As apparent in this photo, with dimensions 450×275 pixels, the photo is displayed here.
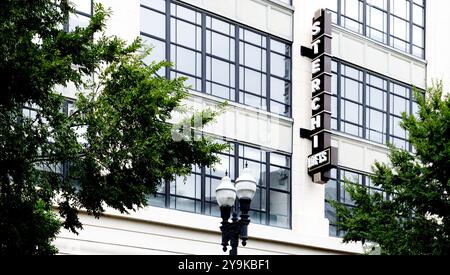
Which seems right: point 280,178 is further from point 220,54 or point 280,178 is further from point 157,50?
point 157,50

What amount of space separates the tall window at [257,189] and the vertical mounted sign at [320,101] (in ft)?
3.44

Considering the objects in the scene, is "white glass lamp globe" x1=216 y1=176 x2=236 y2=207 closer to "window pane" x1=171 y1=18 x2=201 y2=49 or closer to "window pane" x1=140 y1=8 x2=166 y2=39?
"window pane" x1=140 y1=8 x2=166 y2=39

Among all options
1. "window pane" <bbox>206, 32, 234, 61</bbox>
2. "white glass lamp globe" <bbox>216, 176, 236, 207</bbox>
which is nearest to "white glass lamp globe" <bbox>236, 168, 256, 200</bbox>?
"white glass lamp globe" <bbox>216, 176, 236, 207</bbox>

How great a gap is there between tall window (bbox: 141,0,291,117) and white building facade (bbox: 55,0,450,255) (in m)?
0.04

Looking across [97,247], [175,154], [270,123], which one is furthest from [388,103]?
[175,154]

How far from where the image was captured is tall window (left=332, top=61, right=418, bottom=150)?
114 ft

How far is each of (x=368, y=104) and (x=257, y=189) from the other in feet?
22.0

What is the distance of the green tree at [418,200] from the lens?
25391 millimetres

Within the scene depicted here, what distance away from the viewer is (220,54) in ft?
103

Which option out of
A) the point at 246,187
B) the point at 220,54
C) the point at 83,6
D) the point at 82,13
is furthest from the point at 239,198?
the point at 220,54
